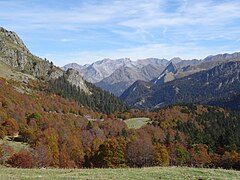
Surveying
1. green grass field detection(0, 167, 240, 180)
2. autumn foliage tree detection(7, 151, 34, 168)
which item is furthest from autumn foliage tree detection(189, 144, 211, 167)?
green grass field detection(0, 167, 240, 180)

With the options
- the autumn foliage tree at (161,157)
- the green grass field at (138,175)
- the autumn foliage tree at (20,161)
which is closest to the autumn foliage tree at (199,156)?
the autumn foliage tree at (161,157)

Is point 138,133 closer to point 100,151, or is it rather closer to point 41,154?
point 100,151

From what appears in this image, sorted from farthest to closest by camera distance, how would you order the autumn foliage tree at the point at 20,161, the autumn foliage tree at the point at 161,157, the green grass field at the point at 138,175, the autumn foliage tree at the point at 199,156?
1. the autumn foliage tree at the point at 199,156
2. the autumn foliage tree at the point at 161,157
3. the autumn foliage tree at the point at 20,161
4. the green grass field at the point at 138,175

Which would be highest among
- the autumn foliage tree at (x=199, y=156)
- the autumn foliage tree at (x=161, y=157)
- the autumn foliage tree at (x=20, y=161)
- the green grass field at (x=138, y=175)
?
the green grass field at (x=138, y=175)

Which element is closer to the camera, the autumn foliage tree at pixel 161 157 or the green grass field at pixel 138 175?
the green grass field at pixel 138 175

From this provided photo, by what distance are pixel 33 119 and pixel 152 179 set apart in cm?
13006

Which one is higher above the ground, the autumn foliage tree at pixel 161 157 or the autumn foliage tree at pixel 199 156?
the autumn foliage tree at pixel 161 157

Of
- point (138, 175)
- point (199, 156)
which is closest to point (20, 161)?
point (138, 175)

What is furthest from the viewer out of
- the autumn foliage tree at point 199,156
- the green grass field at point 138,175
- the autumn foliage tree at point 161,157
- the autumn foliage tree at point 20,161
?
the autumn foliage tree at point 199,156

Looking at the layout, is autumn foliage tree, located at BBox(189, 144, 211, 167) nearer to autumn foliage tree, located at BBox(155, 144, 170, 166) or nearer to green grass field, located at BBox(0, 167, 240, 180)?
autumn foliage tree, located at BBox(155, 144, 170, 166)

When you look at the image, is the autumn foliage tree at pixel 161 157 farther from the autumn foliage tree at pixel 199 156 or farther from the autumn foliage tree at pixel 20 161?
the autumn foliage tree at pixel 20 161

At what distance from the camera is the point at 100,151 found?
414 feet

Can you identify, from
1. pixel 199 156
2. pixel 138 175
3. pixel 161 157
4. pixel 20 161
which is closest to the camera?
pixel 138 175

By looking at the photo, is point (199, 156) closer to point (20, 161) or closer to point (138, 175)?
point (20, 161)
